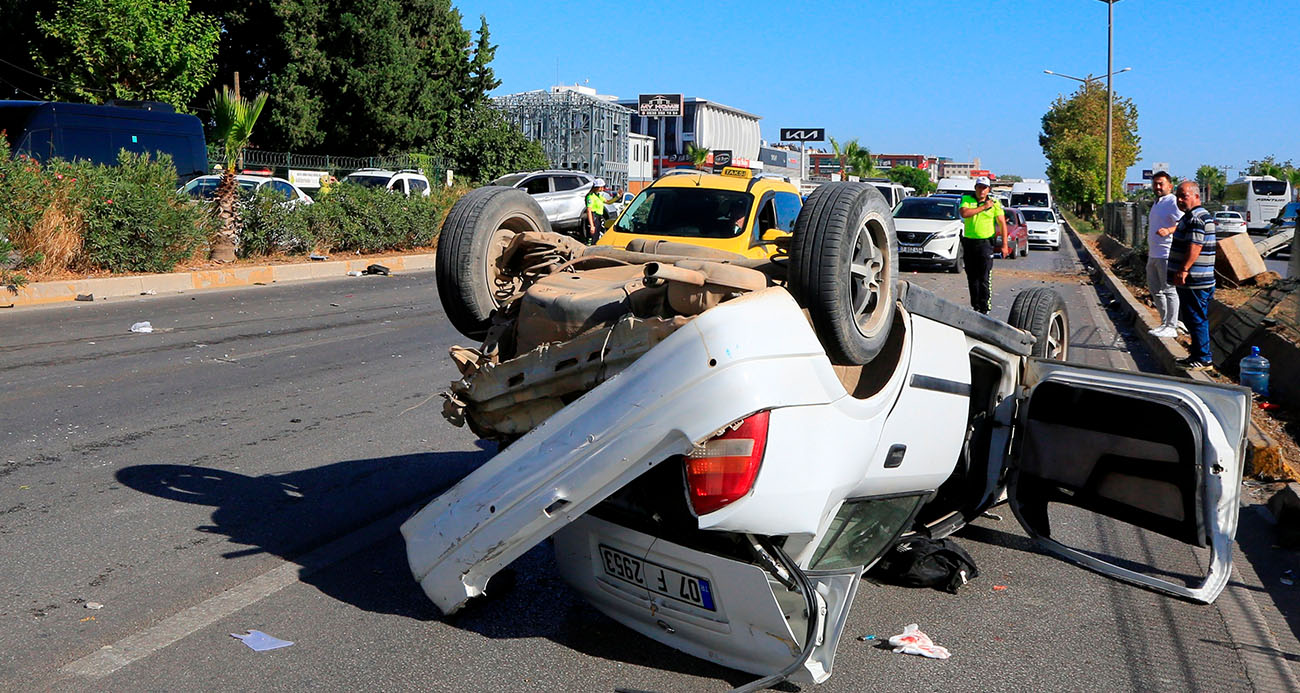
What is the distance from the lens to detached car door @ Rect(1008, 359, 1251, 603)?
180 inches

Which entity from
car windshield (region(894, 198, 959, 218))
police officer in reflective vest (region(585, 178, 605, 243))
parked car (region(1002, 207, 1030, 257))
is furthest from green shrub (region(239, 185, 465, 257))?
parked car (region(1002, 207, 1030, 257))

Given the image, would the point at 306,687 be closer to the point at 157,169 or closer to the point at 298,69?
the point at 157,169

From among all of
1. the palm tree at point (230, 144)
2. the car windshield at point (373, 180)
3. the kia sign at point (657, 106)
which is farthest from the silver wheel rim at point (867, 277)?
the kia sign at point (657, 106)

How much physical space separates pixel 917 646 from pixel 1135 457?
5.22ft

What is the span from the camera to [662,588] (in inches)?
150

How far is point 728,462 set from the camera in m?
3.40

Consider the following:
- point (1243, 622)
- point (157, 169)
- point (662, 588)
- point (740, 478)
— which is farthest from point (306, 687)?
point (157, 169)

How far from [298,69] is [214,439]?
31.9 meters

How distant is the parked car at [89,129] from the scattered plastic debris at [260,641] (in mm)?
17496

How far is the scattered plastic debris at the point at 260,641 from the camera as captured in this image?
13.3 feet

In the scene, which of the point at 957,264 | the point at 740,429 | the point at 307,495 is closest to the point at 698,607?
the point at 740,429

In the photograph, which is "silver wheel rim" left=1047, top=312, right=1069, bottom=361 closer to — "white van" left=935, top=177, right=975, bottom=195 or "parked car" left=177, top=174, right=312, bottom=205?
"parked car" left=177, top=174, right=312, bottom=205

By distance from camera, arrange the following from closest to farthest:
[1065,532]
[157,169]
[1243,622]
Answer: [1243,622]
[1065,532]
[157,169]

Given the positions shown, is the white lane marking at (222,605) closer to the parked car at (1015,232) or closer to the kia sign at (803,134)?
the parked car at (1015,232)
